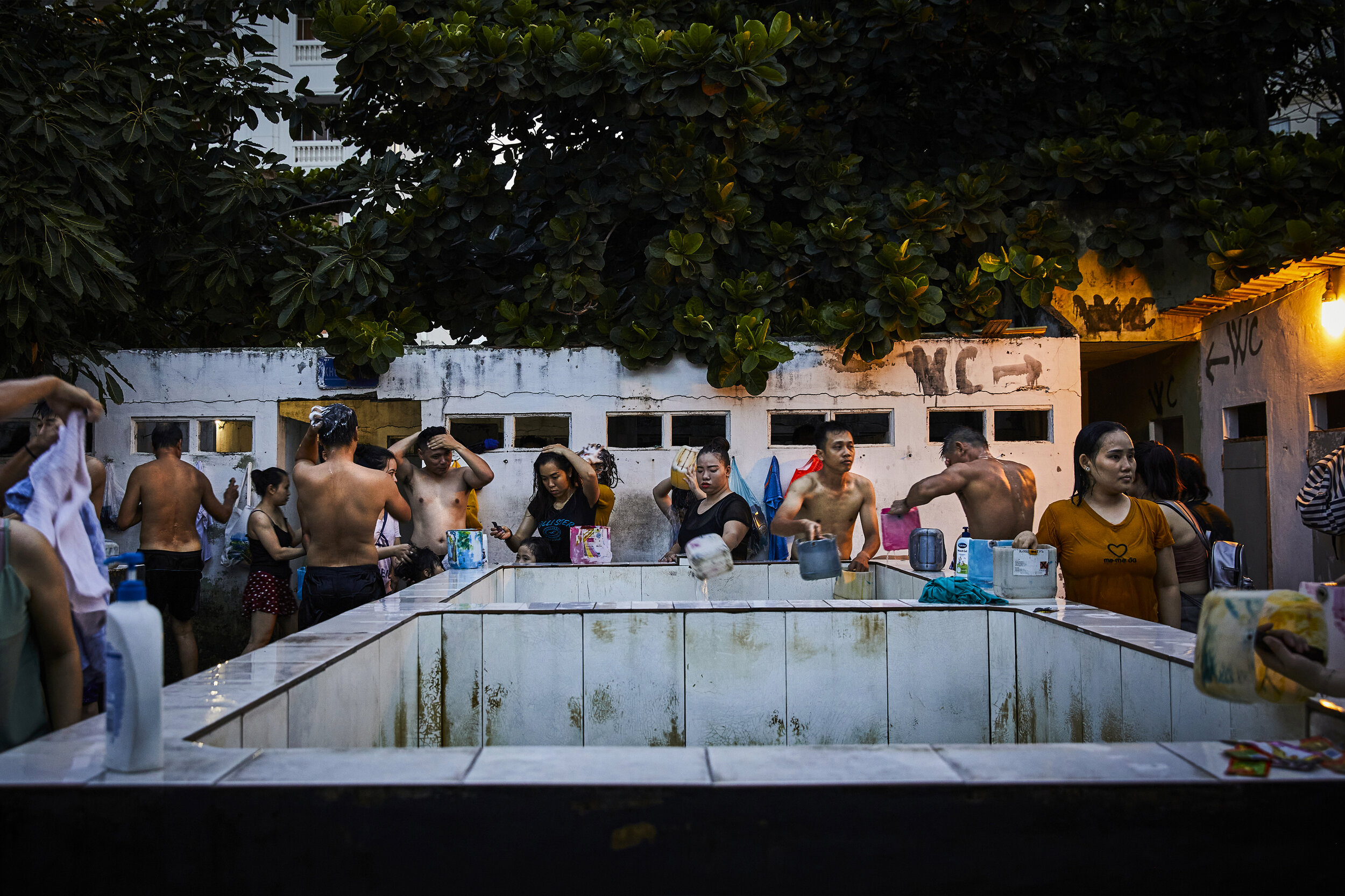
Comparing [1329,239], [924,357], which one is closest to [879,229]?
[924,357]

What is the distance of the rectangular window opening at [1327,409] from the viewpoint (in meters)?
8.05

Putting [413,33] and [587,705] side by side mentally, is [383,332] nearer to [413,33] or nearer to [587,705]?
[413,33]

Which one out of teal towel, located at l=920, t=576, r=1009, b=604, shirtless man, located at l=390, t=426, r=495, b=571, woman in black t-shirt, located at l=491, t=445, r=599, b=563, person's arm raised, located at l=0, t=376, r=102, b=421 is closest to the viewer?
person's arm raised, located at l=0, t=376, r=102, b=421

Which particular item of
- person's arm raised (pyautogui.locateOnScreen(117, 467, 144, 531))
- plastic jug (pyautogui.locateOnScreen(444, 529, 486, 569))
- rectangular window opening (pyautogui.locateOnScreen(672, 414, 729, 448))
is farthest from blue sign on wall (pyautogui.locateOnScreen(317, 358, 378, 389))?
plastic jug (pyautogui.locateOnScreen(444, 529, 486, 569))

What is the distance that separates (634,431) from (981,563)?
4.80 meters

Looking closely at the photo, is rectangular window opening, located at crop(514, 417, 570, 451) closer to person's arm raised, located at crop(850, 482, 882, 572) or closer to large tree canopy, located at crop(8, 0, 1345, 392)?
large tree canopy, located at crop(8, 0, 1345, 392)

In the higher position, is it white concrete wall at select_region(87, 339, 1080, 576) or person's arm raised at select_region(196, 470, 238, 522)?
white concrete wall at select_region(87, 339, 1080, 576)

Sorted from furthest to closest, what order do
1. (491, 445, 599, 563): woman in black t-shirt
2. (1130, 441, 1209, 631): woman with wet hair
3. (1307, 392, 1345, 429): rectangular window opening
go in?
(1307, 392, 1345, 429): rectangular window opening → (491, 445, 599, 563): woman in black t-shirt → (1130, 441, 1209, 631): woman with wet hair

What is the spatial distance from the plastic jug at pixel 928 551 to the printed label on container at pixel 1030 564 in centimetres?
122

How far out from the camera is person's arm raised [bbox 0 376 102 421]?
247cm

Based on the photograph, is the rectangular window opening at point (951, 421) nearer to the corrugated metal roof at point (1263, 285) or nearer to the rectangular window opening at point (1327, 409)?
the corrugated metal roof at point (1263, 285)

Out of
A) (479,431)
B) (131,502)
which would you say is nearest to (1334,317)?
(479,431)

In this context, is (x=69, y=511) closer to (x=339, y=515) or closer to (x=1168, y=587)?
(x=339, y=515)

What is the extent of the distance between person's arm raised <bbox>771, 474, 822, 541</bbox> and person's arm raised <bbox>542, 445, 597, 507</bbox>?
149 centimetres
